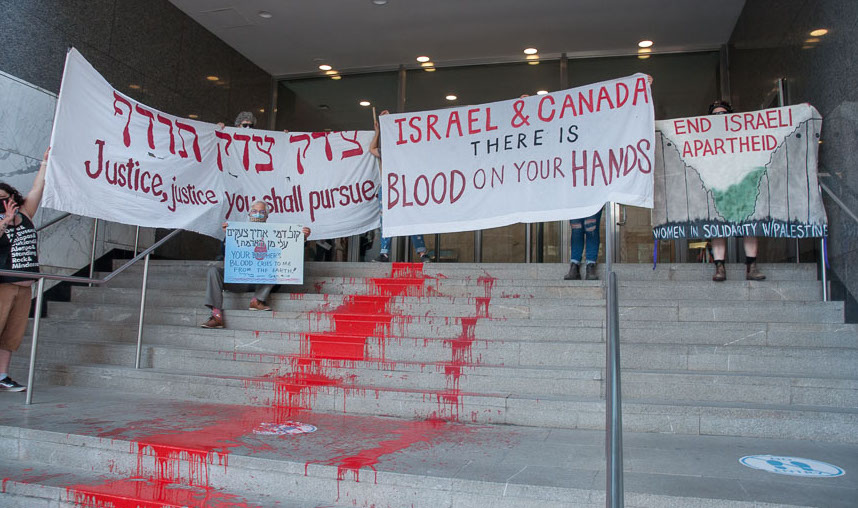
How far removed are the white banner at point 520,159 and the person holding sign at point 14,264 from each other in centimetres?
318

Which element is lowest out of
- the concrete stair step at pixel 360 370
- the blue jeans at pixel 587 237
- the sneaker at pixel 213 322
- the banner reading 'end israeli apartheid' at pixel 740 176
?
the concrete stair step at pixel 360 370

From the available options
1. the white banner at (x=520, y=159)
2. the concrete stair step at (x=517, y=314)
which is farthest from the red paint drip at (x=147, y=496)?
the white banner at (x=520, y=159)

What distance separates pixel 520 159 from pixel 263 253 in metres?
2.75

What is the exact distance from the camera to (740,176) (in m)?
5.86

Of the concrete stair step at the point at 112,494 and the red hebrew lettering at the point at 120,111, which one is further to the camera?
the red hebrew lettering at the point at 120,111

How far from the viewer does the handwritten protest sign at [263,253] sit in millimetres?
6258

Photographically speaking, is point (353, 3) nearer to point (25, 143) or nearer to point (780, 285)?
point (25, 143)

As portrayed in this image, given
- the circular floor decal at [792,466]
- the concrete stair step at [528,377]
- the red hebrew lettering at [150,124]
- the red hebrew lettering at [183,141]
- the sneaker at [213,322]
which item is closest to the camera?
the circular floor decal at [792,466]

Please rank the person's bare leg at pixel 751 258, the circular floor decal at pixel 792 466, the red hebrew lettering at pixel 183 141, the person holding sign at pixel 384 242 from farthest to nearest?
the person holding sign at pixel 384 242 → the red hebrew lettering at pixel 183 141 → the person's bare leg at pixel 751 258 → the circular floor decal at pixel 792 466

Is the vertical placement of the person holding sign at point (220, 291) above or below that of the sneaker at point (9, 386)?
above

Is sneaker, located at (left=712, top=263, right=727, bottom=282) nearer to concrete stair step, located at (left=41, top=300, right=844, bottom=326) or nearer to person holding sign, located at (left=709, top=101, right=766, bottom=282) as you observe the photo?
person holding sign, located at (left=709, top=101, right=766, bottom=282)

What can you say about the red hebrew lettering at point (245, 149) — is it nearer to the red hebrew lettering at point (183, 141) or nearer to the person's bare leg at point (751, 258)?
the red hebrew lettering at point (183, 141)

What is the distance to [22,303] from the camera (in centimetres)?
519

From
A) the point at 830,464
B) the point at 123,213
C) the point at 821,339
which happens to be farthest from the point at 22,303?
the point at 821,339
